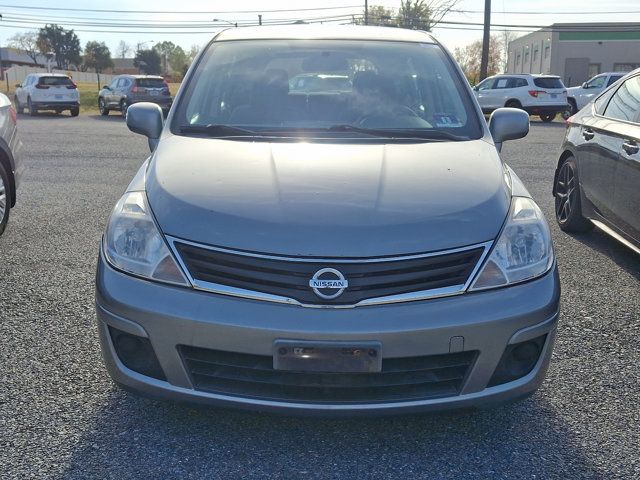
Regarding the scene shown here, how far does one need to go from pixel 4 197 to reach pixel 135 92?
2132 centimetres

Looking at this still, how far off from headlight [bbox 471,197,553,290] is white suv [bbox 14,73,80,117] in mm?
26822

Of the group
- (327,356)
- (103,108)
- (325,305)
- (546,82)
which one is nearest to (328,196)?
(325,305)

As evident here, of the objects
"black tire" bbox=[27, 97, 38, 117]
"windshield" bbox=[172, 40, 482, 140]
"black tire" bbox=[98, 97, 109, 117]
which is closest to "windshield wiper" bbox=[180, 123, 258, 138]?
"windshield" bbox=[172, 40, 482, 140]

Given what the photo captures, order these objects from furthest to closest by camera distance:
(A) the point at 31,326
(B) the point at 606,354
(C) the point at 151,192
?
(A) the point at 31,326 < (B) the point at 606,354 < (C) the point at 151,192

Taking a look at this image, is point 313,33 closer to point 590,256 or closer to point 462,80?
point 462,80

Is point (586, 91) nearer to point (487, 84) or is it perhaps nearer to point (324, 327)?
point (487, 84)

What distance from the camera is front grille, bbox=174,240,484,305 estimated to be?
260 centimetres

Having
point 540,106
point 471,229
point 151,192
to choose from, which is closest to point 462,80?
point 471,229

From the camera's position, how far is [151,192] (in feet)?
9.93

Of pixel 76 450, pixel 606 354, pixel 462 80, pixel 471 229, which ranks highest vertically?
pixel 462 80

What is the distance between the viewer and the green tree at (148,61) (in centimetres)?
9588

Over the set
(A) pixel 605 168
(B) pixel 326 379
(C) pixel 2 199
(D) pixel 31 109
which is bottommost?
(D) pixel 31 109

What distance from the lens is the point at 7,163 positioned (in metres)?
6.15

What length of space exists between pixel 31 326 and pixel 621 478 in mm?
3051
